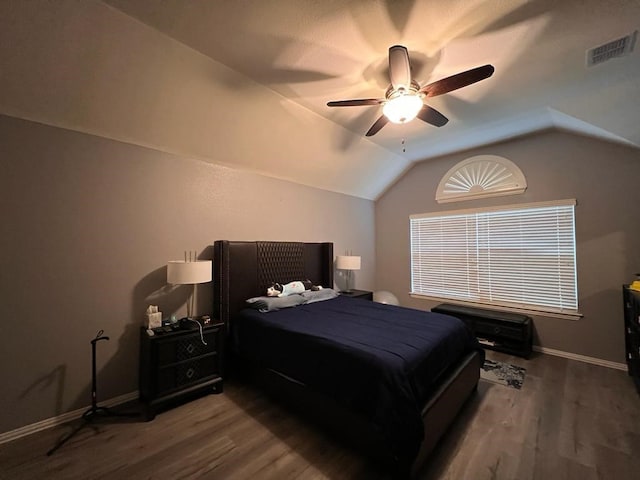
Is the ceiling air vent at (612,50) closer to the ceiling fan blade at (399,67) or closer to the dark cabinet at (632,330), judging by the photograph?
the ceiling fan blade at (399,67)

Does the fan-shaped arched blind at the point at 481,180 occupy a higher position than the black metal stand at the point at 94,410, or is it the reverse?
the fan-shaped arched blind at the point at 481,180

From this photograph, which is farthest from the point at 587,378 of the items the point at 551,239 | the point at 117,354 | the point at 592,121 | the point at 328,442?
the point at 117,354

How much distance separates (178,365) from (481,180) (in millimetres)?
4755

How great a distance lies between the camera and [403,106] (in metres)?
1.97

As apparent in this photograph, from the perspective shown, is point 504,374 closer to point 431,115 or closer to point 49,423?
point 431,115

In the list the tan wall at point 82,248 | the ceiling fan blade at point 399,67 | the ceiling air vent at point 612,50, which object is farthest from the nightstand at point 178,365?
the ceiling air vent at point 612,50

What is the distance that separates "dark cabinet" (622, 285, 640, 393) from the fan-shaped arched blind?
1718 millimetres

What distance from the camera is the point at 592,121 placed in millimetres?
2838

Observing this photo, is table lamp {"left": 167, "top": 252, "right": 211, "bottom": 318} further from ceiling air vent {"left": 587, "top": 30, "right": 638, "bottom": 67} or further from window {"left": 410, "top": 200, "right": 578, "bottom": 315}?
window {"left": 410, "top": 200, "right": 578, "bottom": 315}

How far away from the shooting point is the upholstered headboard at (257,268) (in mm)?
2986

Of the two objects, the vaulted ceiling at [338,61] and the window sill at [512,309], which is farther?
the window sill at [512,309]

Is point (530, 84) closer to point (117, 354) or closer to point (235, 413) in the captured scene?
point (235, 413)

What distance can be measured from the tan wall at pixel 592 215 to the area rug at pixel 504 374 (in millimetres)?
886

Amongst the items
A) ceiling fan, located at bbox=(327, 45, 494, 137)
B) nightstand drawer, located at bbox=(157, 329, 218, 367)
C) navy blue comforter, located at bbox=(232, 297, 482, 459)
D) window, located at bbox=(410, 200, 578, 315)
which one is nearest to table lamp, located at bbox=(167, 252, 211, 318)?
nightstand drawer, located at bbox=(157, 329, 218, 367)
